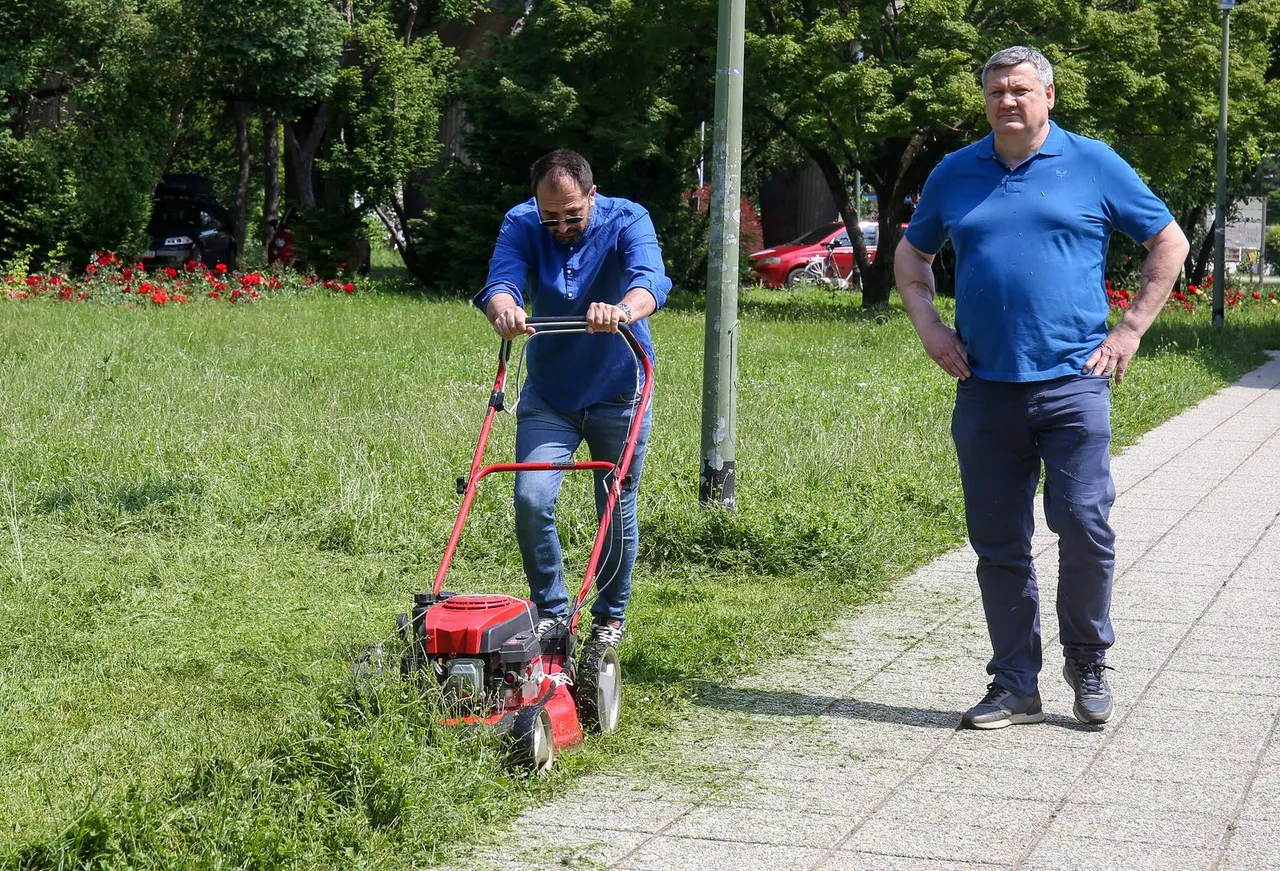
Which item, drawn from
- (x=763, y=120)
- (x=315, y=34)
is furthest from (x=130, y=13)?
(x=763, y=120)

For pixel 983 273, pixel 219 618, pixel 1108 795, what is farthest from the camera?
pixel 219 618

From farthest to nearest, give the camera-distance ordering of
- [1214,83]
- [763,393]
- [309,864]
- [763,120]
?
[763,120] < [1214,83] < [763,393] < [309,864]

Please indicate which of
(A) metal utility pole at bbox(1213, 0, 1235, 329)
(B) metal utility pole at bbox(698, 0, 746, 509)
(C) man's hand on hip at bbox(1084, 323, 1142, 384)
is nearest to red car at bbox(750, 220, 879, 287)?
(A) metal utility pole at bbox(1213, 0, 1235, 329)

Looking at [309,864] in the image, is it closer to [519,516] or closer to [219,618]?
[519,516]

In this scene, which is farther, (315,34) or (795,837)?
(315,34)

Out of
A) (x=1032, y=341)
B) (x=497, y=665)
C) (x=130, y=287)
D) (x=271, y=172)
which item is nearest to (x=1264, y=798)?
(x=1032, y=341)

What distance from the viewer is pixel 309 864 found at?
3.88m

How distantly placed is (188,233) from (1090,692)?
24318mm

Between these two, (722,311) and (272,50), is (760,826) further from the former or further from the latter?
(272,50)

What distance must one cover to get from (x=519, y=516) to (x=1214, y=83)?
20514mm

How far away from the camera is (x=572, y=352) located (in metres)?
5.39

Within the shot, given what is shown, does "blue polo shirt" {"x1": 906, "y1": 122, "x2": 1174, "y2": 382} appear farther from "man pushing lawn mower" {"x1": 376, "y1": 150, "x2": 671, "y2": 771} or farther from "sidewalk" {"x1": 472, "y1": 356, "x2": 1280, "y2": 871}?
"sidewalk" {"x1": 472, "y1": 356, "x2": 1280, "y2": 871}

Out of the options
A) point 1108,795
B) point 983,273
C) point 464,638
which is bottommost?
point 1108,795

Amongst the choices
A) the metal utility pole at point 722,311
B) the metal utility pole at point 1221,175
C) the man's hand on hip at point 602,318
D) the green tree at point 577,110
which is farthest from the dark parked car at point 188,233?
the man's hand on hip at point 602,318
